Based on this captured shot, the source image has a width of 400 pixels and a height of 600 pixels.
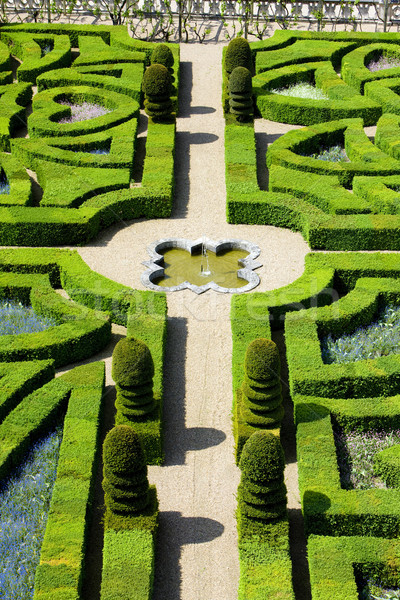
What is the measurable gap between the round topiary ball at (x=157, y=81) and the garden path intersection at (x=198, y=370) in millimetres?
2105

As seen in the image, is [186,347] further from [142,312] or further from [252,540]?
[252,540]

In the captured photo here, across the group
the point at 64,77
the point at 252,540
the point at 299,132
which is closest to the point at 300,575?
the point at 252,540

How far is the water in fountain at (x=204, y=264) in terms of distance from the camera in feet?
87.8

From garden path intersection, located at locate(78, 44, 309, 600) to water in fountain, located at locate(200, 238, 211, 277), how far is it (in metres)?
0.78

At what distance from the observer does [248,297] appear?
24156 millimetres

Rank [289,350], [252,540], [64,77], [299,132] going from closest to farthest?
[252,540] → [289,350] → [299,132] → [64,77]

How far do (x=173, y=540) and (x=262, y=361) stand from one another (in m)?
4.18

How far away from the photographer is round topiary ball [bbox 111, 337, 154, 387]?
19.1 m

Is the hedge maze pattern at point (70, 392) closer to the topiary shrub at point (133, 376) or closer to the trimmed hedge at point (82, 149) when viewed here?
the topiary shrub at point (133, 376)

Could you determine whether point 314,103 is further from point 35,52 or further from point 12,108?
Result: point 35,52

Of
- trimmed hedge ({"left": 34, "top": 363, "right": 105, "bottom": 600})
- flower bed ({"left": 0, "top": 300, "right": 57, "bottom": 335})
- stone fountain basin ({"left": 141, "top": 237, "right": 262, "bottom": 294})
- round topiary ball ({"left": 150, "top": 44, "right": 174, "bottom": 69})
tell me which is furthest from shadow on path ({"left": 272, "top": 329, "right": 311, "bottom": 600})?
round topiary ball ({"left": 150, "top": 44, "right": 174, "bottom": 69})

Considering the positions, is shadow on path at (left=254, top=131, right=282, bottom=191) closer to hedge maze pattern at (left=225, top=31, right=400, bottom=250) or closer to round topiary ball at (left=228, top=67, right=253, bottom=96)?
hedge maze pattern at (left=225, top=31, right=400, bottom=250)

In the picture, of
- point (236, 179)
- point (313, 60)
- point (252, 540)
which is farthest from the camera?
point (313, 60)

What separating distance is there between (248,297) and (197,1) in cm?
2663
